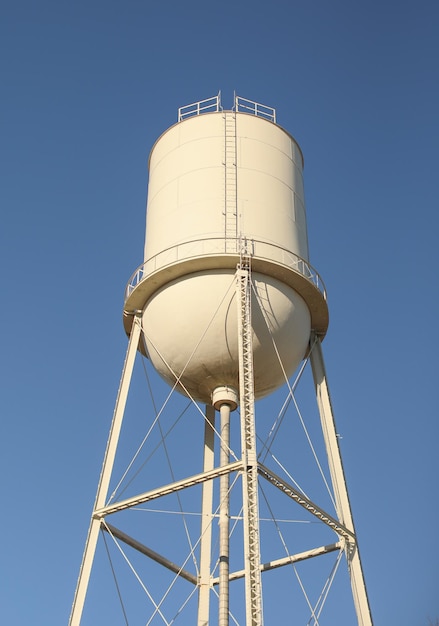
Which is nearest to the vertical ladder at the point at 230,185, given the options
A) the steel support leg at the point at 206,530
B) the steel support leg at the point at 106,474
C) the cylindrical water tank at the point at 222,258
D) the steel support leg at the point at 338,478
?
the cylindrical water tank at the point at 222,258

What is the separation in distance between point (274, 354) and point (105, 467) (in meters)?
3.28

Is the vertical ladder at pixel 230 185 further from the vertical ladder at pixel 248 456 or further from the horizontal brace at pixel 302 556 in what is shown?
the horizontal brace at pixel 302 556

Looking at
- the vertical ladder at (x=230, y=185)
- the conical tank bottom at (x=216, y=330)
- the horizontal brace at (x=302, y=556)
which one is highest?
the vertical ladder at (x=230, y=185)

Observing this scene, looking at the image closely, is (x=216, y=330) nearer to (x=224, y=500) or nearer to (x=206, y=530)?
(x=224, y=500)

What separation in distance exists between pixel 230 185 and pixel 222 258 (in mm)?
1663

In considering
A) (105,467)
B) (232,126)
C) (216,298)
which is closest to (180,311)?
(216,298)

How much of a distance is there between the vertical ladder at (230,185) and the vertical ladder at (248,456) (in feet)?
1.93

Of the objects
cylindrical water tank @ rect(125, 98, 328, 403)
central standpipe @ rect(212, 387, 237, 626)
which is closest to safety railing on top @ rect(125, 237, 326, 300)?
cylindrical water tank @ rect(125, 98, 328, 403)

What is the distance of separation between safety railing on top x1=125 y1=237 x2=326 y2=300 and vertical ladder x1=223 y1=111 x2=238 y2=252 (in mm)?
124

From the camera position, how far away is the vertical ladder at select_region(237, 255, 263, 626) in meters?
11.5

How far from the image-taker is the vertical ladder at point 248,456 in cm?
1149

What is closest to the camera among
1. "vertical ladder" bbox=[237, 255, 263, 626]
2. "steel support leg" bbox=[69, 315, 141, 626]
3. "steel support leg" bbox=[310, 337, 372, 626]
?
"vertical ladder" bbox=[237, 255, 263, 626]

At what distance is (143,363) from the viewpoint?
16.2 m

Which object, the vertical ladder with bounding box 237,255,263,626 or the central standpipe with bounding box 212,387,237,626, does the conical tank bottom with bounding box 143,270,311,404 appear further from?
the vertical ladder with bounding box 237,255,263,626
